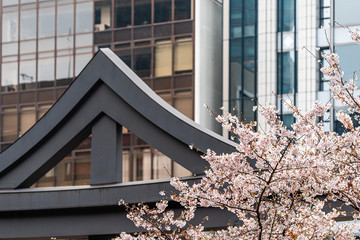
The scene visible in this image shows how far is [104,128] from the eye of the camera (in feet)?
52.8

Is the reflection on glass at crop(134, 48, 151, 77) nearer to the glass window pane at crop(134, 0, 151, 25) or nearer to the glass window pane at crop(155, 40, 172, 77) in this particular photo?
the glass window pane at crop(155, 40, 172, 77)

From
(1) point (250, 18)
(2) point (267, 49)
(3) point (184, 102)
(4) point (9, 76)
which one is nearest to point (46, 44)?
(4) point (9, 76)

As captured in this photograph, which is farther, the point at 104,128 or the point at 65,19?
the point at 65,19

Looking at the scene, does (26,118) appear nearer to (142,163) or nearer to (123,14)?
(142,163)

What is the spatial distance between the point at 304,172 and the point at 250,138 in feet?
2.78

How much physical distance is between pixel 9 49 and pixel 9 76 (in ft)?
5.89

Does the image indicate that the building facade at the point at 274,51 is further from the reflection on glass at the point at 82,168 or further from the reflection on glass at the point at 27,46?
the reflection on glass at the point at 27,46

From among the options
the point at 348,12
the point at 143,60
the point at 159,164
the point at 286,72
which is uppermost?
the point at 348,12

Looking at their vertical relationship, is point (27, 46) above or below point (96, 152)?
above

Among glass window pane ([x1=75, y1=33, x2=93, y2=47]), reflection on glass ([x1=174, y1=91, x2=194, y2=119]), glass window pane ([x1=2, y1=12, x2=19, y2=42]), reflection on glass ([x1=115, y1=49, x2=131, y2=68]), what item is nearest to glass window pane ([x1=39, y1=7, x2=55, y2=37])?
glass window pane ([x1=2, y1=12, x2=19, y2=42])

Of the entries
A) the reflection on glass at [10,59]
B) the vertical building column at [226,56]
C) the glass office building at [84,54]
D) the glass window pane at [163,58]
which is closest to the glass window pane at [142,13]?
the glass office building at [84,54]

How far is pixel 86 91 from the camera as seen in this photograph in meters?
16.1

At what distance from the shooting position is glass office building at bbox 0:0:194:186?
43750 mm

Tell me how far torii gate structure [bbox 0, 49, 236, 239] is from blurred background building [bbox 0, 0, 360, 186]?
2480 centimetres
